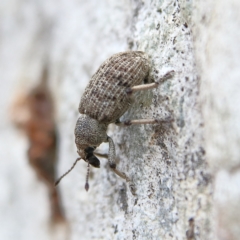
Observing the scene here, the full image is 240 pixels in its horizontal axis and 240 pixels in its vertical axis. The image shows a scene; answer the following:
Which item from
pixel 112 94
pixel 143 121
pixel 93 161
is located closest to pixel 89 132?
pixel 93 161

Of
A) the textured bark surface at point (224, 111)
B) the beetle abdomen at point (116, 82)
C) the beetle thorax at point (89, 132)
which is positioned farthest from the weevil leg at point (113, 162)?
the textured bark surface at point (224, 111)

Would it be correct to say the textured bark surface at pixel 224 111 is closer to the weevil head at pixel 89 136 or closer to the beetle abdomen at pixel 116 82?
the beetle abdomen at pixel 116 82

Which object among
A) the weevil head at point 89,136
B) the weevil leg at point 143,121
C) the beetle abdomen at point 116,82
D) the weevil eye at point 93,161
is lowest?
the weevil eye at point 93,161

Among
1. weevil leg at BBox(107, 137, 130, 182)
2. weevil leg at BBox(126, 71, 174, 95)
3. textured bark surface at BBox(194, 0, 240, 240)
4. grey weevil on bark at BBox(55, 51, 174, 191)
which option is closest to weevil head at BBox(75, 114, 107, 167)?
grey weevil on bark at BBox(55, 51, 174, 191)

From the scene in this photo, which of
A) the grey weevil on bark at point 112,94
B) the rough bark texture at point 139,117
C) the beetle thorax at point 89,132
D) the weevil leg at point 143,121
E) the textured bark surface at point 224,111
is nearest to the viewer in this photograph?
the textured bark surface at point 224,111

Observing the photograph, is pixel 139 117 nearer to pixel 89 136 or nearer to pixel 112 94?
pixel 112 94

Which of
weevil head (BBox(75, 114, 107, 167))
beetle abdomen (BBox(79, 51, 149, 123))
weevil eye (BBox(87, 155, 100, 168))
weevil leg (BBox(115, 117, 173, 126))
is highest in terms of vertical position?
beetle abdomen (BBox(79, 51, 149, 123))

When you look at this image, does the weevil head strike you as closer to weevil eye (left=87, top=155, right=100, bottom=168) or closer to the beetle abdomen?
weevil eye (left=87, top=155, right=100, bottom=168)
